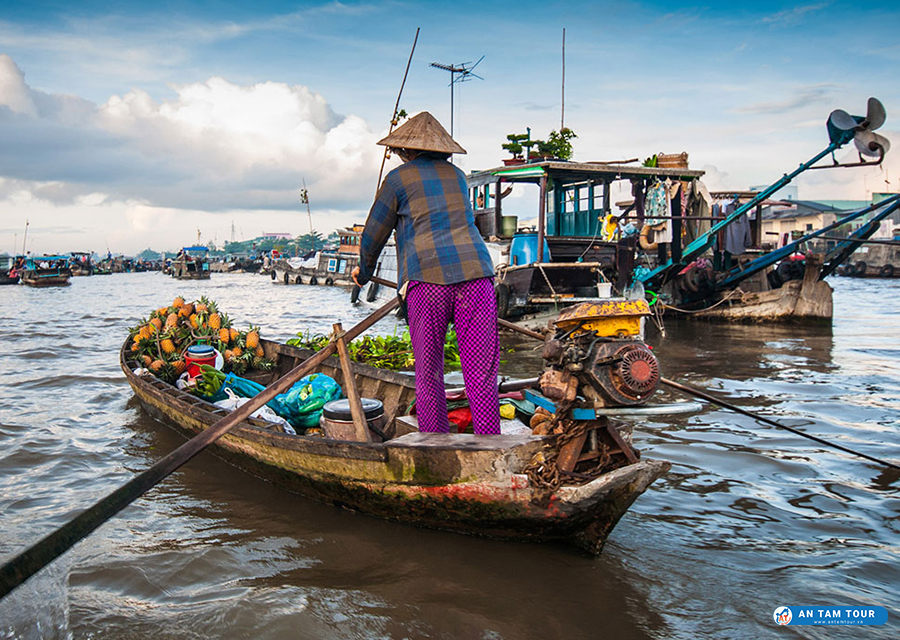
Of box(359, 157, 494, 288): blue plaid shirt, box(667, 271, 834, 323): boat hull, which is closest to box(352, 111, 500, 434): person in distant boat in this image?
box(359, 157, 494, 288): blue plaid shirt

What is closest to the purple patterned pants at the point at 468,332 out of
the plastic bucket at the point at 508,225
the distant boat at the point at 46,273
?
the plastic bucket at the point at 508,225

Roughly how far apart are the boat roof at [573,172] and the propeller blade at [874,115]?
4.08 m

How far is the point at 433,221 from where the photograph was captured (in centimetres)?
320

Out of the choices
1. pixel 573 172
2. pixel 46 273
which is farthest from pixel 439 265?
pixel 46 273

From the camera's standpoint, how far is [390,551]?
10.3 feet

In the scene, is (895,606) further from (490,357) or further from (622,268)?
(622,268)

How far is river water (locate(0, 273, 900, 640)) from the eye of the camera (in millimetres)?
2568

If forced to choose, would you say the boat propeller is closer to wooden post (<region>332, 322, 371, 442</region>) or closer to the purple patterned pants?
the purple patterned pants

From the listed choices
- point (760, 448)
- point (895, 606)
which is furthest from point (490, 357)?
point (760, 448)

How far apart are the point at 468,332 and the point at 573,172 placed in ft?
30.8

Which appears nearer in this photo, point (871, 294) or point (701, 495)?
point (701, 495)

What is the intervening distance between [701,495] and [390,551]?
198cm

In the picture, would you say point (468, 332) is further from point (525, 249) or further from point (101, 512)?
point (525, 249)

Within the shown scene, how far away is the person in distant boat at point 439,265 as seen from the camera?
316 cm
